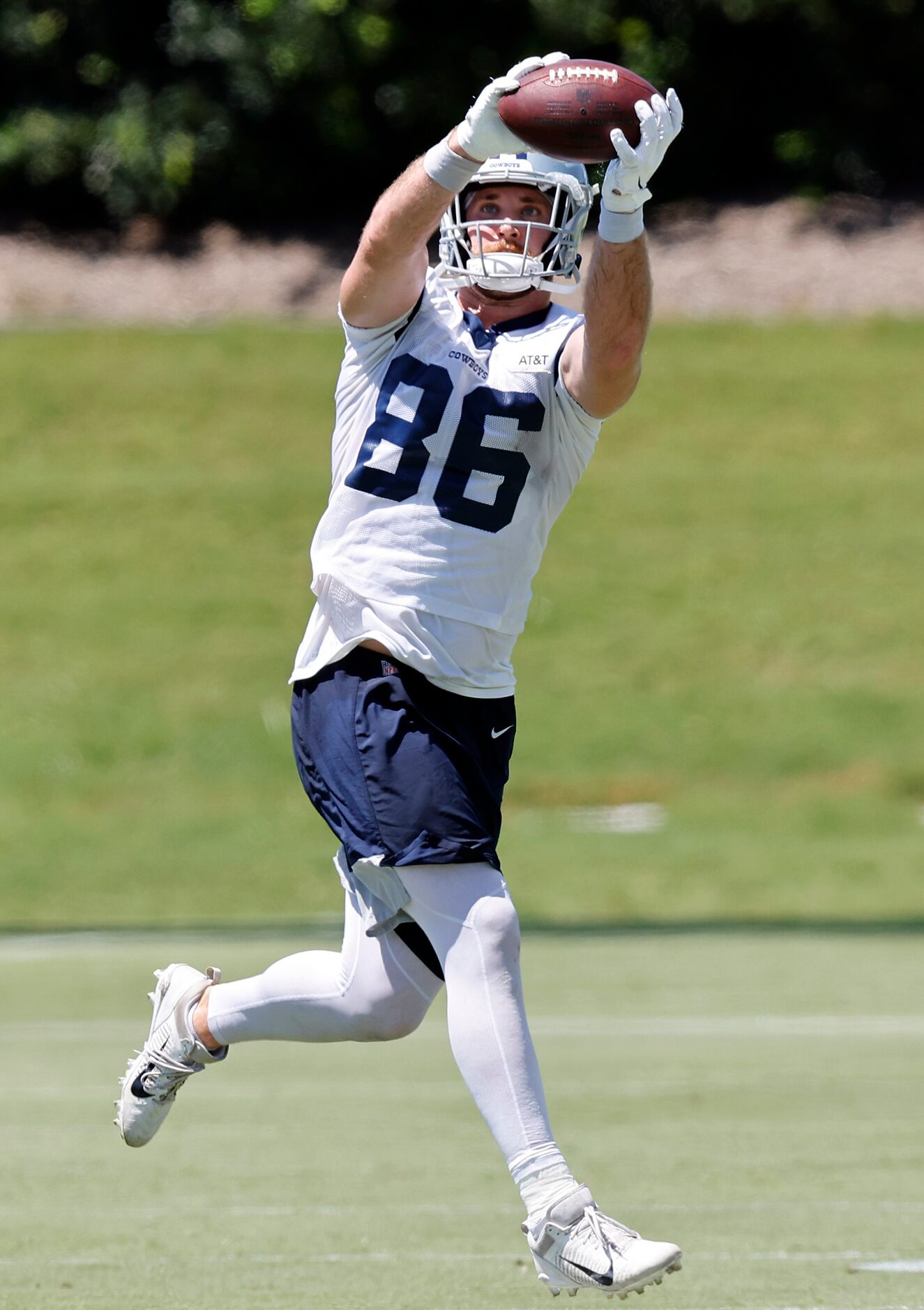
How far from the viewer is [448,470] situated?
3.94 meters

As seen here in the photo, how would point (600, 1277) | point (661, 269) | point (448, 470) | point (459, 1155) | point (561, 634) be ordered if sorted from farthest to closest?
point (661, 269) → point (561, 634) → point (459, 1155) → point (448, 470) → point (600, 1277)

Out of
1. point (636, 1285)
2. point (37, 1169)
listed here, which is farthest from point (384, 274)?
point (37, 1169)

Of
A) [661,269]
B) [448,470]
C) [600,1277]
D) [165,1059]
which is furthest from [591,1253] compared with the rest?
[661,269]

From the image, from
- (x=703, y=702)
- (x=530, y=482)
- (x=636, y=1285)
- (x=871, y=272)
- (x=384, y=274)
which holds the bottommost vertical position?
(x=703, y=702)

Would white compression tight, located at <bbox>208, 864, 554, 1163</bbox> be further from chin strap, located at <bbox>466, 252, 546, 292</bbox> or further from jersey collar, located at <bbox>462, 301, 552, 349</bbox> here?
chin strap, located at <bbox>466, 252, 546, 292</bbox>

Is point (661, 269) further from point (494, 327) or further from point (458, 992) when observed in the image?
point (458, 992)

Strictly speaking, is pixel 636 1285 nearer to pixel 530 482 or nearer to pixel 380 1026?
pixel 380 1026

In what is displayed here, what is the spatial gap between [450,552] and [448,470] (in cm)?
15

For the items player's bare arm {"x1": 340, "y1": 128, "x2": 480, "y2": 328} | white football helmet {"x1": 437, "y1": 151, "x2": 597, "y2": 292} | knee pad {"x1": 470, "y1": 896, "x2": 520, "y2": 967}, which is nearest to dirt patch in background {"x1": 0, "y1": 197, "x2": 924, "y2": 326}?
white football helmet {"x1": 437, "y1": 151, "x2": 597, "y2": 292}

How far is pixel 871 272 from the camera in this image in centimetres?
2348

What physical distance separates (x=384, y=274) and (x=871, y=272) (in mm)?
20435

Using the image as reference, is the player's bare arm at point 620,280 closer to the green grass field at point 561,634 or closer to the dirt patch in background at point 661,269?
the green grass field at point 561,634

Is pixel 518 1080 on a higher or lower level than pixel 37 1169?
higher

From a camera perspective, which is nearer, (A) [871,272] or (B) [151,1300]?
(B) [151,1300]
